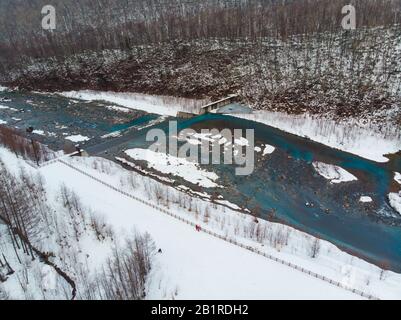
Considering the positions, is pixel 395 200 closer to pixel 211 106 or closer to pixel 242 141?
pixel 242 141

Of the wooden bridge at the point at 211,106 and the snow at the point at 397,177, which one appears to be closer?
the snow at the point at 397,177

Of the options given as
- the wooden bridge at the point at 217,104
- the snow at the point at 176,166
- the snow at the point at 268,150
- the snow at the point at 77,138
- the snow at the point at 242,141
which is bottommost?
the snow at the point at 176,166

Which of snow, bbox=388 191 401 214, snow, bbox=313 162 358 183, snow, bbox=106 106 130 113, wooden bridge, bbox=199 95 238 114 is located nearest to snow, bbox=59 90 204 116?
snow, bbox=106 106 130 113

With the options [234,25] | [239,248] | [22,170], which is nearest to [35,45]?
Answer: [234,25]

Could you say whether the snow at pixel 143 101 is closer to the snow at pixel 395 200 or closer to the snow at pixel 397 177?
the snow at pixel 397 177

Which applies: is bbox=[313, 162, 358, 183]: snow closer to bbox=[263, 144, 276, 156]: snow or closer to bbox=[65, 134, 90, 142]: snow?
bbox=[263, 144, 276, 156]: snow

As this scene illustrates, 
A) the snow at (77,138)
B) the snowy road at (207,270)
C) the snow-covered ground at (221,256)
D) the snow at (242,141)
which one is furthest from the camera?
the snow at (77,138)

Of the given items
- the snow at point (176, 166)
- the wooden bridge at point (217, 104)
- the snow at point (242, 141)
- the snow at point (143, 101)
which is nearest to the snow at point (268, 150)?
the snow at point (242, 141)

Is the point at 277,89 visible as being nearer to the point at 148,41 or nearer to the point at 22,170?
the point at 148,41
